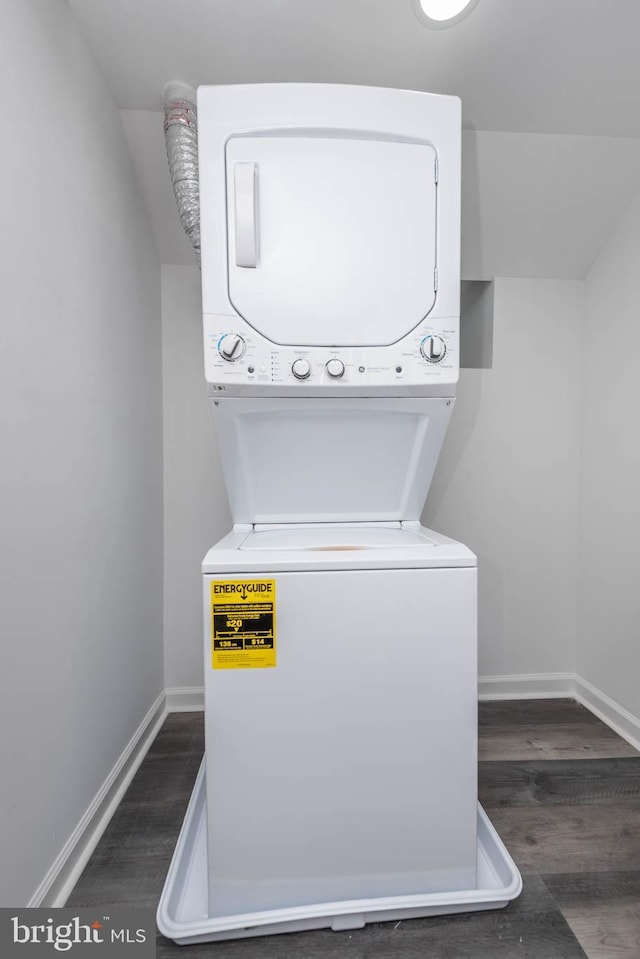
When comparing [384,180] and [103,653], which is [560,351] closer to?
[384,180]

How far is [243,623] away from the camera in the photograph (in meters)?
1.04

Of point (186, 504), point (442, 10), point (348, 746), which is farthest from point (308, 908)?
point (442, 10)

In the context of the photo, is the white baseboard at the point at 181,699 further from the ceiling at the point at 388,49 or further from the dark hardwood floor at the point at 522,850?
the ceiling at the point at 388,49

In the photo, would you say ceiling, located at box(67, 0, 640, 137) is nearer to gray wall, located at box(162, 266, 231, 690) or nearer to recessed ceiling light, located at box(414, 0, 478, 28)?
recessed ceiling light, located at box(414, 0, 478, 28)

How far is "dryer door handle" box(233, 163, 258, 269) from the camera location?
115 centimetres

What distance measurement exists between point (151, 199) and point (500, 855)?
2.37 metres

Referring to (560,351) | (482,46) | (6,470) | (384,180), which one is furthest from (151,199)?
(560,351)

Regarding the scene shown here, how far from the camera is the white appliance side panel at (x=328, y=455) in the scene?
1.32m

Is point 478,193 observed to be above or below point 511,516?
above

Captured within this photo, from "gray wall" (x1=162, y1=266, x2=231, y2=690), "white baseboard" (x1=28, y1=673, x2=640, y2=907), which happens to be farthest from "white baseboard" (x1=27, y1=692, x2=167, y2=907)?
"gray wall" (x1=162, y1=266, x2=231, y2=690)

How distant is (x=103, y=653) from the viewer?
143cm

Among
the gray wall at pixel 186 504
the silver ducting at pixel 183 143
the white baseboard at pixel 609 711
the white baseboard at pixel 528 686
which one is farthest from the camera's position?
the white baseboard at pixel 528 686

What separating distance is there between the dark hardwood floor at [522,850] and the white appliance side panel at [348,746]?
88 mm

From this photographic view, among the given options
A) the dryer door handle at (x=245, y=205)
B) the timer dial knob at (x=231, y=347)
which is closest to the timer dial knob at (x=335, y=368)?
the timer dial knob at (x=231, y=347)
